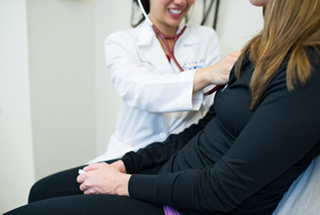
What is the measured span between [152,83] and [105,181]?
37 centimetres

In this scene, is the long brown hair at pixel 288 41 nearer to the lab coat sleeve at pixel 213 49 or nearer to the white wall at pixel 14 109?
the lab coat sleeve at pixel 213 49

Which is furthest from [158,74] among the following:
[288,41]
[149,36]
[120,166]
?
[288,41]

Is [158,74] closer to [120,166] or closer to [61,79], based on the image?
[120,166]

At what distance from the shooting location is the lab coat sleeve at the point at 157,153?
85 centimetres

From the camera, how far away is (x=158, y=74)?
2.98 feet

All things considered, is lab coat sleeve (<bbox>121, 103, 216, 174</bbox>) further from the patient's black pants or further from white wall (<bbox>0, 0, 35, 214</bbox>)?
white wall (<bbox>0, 0, 35, 214</bbox>)

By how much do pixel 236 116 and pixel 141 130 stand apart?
1.87 ft

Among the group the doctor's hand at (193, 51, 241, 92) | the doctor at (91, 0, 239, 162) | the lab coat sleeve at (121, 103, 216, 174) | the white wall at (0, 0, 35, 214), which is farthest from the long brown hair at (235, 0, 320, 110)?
the white wall at (0, 0, 35, 214)

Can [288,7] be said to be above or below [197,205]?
above

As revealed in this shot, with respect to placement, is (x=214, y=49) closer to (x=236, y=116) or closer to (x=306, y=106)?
(x=236, y=116)

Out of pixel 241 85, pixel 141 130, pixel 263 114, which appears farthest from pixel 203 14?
pixel 263 114

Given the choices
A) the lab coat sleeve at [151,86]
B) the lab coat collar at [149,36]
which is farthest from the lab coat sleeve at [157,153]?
the lab coat collar at [149,36]

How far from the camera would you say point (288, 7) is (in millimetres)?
491

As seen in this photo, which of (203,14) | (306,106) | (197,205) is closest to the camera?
(306,106)
